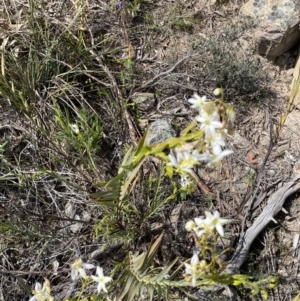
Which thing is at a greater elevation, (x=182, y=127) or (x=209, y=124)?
(x=209, y=124)

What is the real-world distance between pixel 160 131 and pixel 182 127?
0.14 meters

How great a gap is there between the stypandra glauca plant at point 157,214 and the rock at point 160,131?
8.8 inches

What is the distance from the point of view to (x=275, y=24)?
249cm

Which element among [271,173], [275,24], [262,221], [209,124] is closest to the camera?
[209,124]

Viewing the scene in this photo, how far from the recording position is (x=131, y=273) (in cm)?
166

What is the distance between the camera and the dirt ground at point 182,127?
7.22 feet

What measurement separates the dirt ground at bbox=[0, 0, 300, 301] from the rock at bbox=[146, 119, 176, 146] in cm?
5

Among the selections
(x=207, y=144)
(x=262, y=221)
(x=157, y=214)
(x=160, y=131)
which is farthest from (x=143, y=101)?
(x=207, y=144)

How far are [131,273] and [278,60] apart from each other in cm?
154

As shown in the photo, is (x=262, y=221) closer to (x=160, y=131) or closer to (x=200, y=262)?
(x=160, y=131)

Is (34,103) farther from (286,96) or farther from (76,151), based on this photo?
(286,96)

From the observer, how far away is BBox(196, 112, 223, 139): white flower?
1210 millimetres

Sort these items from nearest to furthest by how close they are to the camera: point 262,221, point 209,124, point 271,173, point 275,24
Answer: point 209,124 < point 262,221 < point 271,173 < point 275,24

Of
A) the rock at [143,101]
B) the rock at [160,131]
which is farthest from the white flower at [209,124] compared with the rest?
the rock at [143,101]
